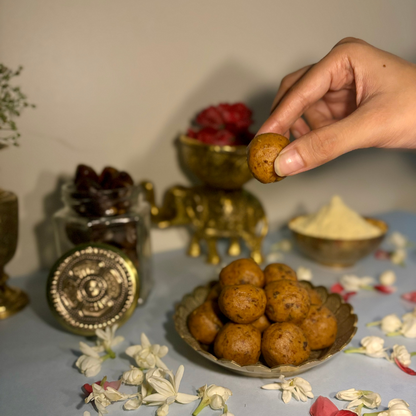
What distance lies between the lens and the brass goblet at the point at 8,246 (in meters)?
0.96

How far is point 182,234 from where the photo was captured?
144 cm

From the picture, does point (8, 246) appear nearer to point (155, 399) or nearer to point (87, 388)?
point (87, 388)

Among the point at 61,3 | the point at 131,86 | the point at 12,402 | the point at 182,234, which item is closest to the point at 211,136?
the point at 131,86

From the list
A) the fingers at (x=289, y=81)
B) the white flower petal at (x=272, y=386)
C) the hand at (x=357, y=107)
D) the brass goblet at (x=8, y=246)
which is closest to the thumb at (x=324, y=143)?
the hand at (x=357, y=107)

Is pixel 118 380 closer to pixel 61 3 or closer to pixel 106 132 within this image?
pixel 106 132

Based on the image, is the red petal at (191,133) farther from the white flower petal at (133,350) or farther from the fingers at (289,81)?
the white flower petal at (133,350)

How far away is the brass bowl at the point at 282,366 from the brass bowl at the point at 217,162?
14.6 inches

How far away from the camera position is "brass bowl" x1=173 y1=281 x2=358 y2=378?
0.70 metres

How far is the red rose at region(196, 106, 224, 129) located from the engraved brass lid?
1.65 ft

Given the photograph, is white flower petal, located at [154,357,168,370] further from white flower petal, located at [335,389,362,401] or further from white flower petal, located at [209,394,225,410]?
white flower petal, located at [335,389,362,401]

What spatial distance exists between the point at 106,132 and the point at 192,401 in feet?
2.61

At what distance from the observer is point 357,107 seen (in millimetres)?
849

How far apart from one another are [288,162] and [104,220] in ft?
1.54

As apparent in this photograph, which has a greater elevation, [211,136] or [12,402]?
[211,136]
